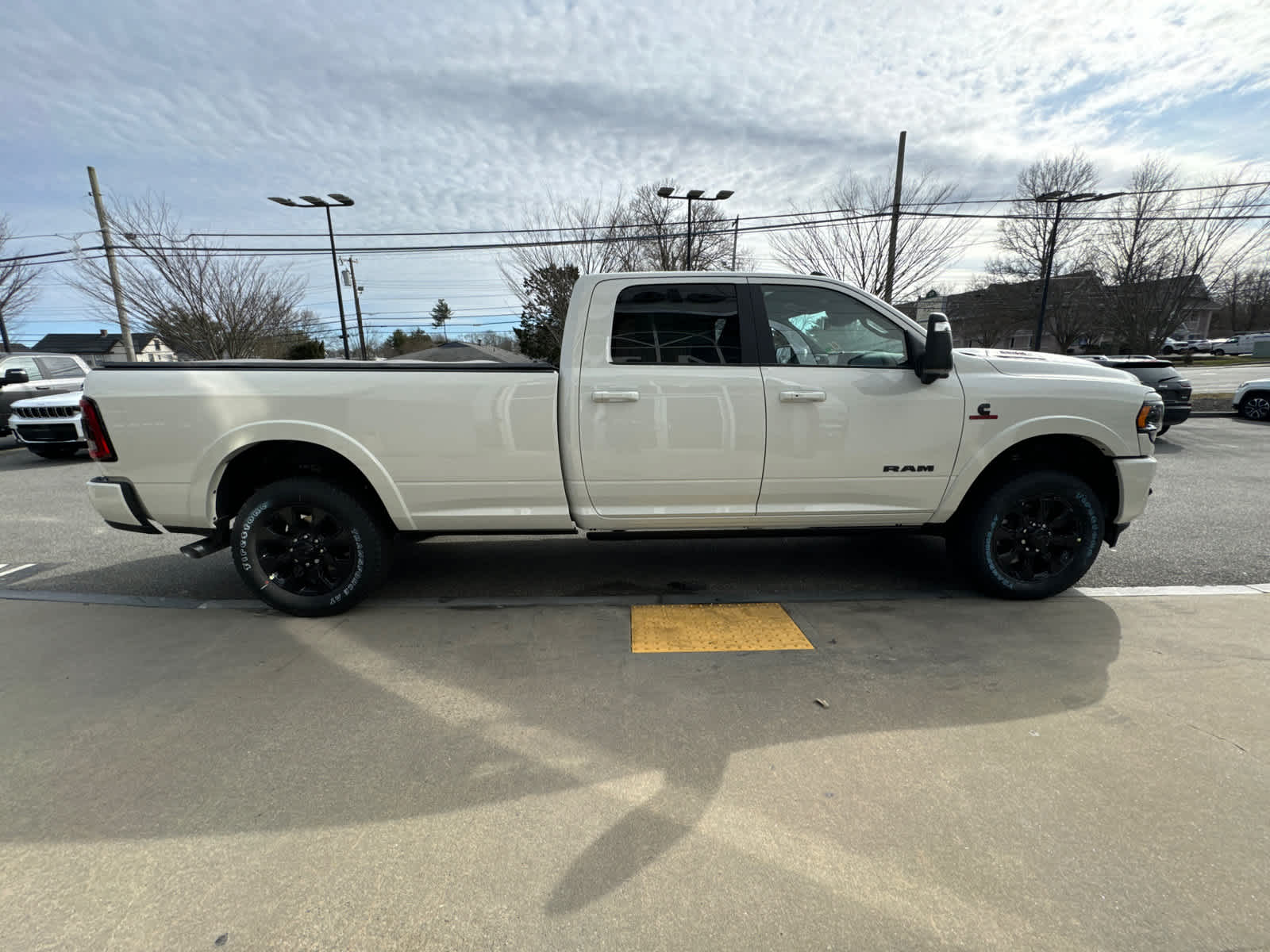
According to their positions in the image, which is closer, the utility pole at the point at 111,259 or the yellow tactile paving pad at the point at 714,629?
the yellow tactile paving pad at the point at 714,629

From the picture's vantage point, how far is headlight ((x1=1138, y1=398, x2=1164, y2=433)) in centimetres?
366

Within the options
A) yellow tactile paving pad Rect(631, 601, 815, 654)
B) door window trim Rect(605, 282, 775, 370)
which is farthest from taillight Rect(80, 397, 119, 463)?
yellow tactile paving pad Rect(631, 601, 815, 654)

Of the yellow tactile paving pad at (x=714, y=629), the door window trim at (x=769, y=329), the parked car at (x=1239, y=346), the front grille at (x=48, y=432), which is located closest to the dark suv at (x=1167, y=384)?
the door window trim at (x=769, y=329)

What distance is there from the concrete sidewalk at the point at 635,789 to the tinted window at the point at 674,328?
1608mm

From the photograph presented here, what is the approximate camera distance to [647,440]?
353cm

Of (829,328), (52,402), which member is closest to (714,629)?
(829,328)

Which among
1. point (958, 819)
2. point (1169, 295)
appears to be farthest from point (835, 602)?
point (1169, 295)

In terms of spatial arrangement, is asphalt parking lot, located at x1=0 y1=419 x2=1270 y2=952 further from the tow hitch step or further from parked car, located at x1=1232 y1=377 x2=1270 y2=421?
parked car, located at x1=1232 y1=377 x2=1270 y2=421

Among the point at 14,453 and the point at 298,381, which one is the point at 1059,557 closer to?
the point at 298,381

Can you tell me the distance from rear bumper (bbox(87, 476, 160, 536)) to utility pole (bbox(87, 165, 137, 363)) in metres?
18.8

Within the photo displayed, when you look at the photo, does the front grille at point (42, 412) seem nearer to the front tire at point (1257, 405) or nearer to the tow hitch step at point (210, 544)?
the tow hitch step at point (210, 544)

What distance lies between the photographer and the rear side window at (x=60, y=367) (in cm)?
1186

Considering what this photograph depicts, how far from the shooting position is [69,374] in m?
12.3

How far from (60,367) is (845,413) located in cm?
1531
